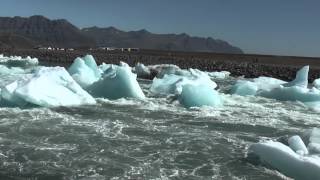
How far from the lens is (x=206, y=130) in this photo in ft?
41.5

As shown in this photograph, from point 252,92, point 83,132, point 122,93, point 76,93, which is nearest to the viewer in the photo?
point 83,132

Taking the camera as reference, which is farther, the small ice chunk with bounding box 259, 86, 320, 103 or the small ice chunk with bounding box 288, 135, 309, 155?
the small ice chunk with bounding box 259, 86, 320, 103

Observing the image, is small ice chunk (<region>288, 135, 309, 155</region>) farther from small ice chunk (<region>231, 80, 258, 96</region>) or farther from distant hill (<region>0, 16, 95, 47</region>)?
distant hill (<region>0, 16, 95, 47</region>)

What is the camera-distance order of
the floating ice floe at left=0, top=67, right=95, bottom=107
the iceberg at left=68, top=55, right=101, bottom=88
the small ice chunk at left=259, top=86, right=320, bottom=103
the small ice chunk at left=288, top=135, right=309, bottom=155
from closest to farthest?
the small ice chunk at left=288, top=135, right=309, bottom=155 → the floating ice floe at left=0, top=67, right=95, bottom=107 → the small ice chunk at left=259, top=86, right=320, bottom=103 → the iceberg at left=68, top=55, right=101, bottom=88

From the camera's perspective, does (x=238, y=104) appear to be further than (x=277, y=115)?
Yes

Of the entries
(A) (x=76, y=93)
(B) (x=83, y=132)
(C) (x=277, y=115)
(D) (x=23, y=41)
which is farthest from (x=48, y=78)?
Result: (D) (x=23, y=41)

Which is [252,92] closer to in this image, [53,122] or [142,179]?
[53,122]

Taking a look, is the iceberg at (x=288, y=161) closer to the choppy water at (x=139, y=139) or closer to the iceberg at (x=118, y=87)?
the choppy water at (x=139, y=139)

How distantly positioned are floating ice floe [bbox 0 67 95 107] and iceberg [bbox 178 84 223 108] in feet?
9.18

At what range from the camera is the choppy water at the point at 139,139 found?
905cm

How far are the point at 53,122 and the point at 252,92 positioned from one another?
9.44 meters

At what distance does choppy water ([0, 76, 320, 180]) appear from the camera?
905 cm

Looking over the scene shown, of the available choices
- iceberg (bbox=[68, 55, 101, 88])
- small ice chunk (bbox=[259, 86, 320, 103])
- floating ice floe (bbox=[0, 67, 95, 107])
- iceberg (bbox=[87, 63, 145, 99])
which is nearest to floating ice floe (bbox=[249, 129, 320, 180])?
floating ice floe (bbox=[0, 67, 95, 107])

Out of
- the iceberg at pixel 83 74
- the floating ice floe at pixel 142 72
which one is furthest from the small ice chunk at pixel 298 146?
the floating ice floe at pixel 142 72
